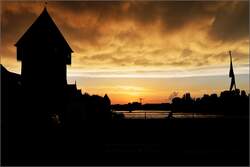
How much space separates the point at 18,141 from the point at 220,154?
12.4 metres

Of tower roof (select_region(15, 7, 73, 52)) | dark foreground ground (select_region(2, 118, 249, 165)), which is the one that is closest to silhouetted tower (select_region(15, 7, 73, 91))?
tower roof (select_region(15, 7, 73, 52))

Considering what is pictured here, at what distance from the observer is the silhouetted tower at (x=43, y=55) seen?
3003 centimetres

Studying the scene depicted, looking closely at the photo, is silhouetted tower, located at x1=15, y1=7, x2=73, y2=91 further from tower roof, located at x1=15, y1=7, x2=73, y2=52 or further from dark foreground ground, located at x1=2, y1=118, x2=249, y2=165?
dark foreground ground, located at x1=2, y1=118, x2=249, y2=165

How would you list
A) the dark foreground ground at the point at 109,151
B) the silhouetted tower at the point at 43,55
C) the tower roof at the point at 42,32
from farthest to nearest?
the tower roof at the point at 42,32, the silhouetted tower at the point at 43,55, the dark foreground ground at the point at 109,151

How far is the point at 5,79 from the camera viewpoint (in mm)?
24297

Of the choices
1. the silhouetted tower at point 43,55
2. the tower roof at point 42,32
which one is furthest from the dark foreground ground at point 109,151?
the tower roof at point 42,32

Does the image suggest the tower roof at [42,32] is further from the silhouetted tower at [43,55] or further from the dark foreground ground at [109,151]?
the dark foreground ground at [109,151]

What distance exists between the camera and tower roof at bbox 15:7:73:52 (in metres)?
31.3

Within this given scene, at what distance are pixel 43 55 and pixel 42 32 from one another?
2.86 meters

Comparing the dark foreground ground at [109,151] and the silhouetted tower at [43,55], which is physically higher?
the silhouetted tower at [43,55]

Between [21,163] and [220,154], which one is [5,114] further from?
[220,154]

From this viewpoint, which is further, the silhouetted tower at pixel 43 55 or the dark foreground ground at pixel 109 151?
the silhouetted tower at pixel 43 55

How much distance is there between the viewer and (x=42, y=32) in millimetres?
31500

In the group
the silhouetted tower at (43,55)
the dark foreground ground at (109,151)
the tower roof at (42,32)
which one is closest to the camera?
the dark foreground ground at (109,151)
